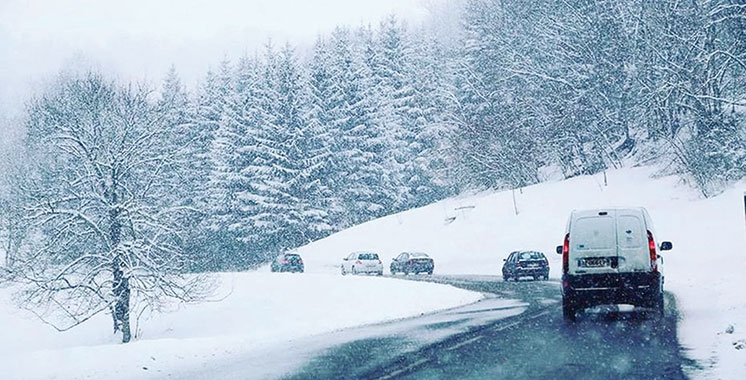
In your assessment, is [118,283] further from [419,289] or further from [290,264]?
[290,264]

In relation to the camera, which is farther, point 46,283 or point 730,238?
point 730,238

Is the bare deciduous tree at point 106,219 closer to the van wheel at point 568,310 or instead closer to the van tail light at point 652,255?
the van wheel at point 568,310

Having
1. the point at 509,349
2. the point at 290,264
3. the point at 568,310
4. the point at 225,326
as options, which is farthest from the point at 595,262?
the point at 290,264

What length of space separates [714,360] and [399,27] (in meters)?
74.0

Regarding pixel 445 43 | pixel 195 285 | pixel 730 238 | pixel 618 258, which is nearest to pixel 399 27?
pixel 445 43

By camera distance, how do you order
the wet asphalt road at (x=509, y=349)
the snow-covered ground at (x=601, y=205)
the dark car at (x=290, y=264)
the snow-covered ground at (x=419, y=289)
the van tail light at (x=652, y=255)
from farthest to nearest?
the dark car at (x=290, y=264)
the snow-covered ground at (x=601, y=205)
the van tail light at (x=652, y=255)
the snow-covered ground at (x=419, y=289)
the wet asphalt road at (x=509, y=349)

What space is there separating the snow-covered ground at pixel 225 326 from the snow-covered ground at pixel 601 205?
711cm

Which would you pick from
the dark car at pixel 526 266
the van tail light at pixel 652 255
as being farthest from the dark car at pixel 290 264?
the van tail light at pixel 652 255

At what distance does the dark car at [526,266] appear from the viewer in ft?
113

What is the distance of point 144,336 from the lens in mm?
30266

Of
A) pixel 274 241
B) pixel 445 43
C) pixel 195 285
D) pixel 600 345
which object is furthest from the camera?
pixel 445 43

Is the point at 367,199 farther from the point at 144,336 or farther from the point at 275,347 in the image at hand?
the point at 275,347

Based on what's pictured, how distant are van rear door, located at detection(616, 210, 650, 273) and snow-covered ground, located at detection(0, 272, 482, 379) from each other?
623 cm

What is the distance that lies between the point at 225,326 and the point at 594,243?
17.0 meters
